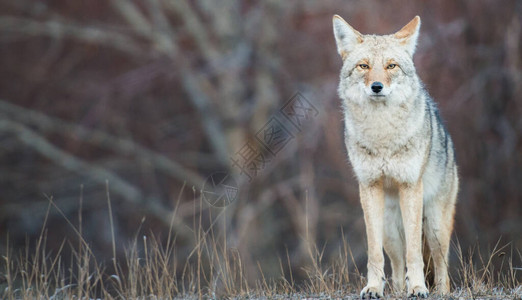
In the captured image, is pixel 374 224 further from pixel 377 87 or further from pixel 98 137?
pixel 98 137

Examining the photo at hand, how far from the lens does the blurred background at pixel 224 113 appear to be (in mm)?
14664

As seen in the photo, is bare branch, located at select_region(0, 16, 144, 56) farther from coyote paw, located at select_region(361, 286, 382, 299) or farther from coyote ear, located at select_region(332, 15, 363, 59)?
coyote paw, located at select_region(361, 286, 382, 299)

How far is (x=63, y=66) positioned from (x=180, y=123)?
3003 mm

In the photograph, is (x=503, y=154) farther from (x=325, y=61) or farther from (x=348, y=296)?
(x=348, y=296)

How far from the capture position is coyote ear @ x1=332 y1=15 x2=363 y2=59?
21.3 feet

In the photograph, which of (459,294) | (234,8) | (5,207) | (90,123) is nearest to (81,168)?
(90,123)

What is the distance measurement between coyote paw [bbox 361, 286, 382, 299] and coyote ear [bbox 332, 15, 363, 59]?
1951 millimetres

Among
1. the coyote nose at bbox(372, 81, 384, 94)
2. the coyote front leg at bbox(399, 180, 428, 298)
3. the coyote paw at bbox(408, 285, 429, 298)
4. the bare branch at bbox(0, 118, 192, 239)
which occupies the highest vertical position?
the coyote nose at bbox(372, 81, 384, 94)

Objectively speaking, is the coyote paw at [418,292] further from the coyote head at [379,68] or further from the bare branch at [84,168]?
the bare branch at [84,168]

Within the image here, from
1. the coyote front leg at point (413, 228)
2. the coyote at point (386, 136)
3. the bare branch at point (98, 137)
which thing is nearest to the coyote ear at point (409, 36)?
the coyote at point (386, 136)

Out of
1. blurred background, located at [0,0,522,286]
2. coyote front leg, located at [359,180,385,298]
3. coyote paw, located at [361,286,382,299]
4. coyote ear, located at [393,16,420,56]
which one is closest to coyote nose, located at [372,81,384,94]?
coyote ear, located at [393,16,420,56]

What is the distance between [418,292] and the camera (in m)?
5.79

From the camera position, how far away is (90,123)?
17.1m

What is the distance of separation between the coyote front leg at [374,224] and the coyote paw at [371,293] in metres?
0.07
